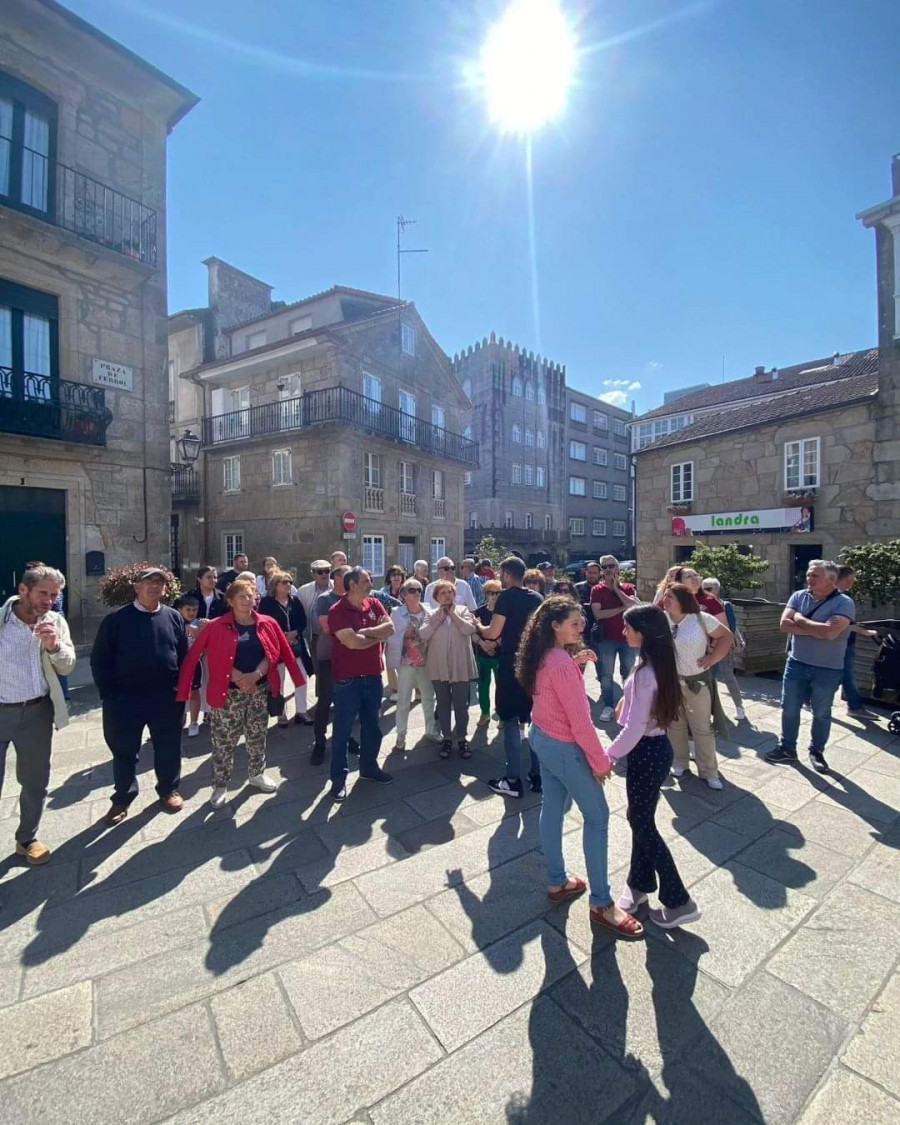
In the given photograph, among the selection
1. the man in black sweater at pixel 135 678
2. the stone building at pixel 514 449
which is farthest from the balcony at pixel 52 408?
the stone building at pixel 514 449

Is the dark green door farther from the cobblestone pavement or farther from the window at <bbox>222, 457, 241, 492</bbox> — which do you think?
the window at <bbox>222, 457, 241, 492</bbox>

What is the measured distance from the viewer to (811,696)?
486 cm

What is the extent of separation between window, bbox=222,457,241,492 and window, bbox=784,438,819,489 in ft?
60.8

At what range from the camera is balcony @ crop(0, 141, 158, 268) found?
989 centimetres

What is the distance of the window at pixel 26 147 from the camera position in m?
9.77

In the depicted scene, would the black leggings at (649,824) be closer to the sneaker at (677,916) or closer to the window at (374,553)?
the sneaker at (677,916)

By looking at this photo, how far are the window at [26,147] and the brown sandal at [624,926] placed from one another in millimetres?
14250

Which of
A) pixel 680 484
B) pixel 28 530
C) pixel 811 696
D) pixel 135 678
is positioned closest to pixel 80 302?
pixel 28 530

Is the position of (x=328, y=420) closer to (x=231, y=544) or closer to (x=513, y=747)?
(x=231, y=544)

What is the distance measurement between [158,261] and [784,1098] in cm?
1506

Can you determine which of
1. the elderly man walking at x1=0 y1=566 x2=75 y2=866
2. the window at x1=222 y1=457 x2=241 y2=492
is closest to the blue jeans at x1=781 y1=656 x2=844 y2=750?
the elderly man walking at x1=0 y1=566 x2=75 y2=866

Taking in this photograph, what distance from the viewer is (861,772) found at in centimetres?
469

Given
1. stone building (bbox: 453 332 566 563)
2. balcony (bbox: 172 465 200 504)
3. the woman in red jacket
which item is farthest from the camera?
stone building (bbox: 453 332 566 563)

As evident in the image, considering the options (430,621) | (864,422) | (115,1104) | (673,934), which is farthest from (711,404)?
(115,1104)
